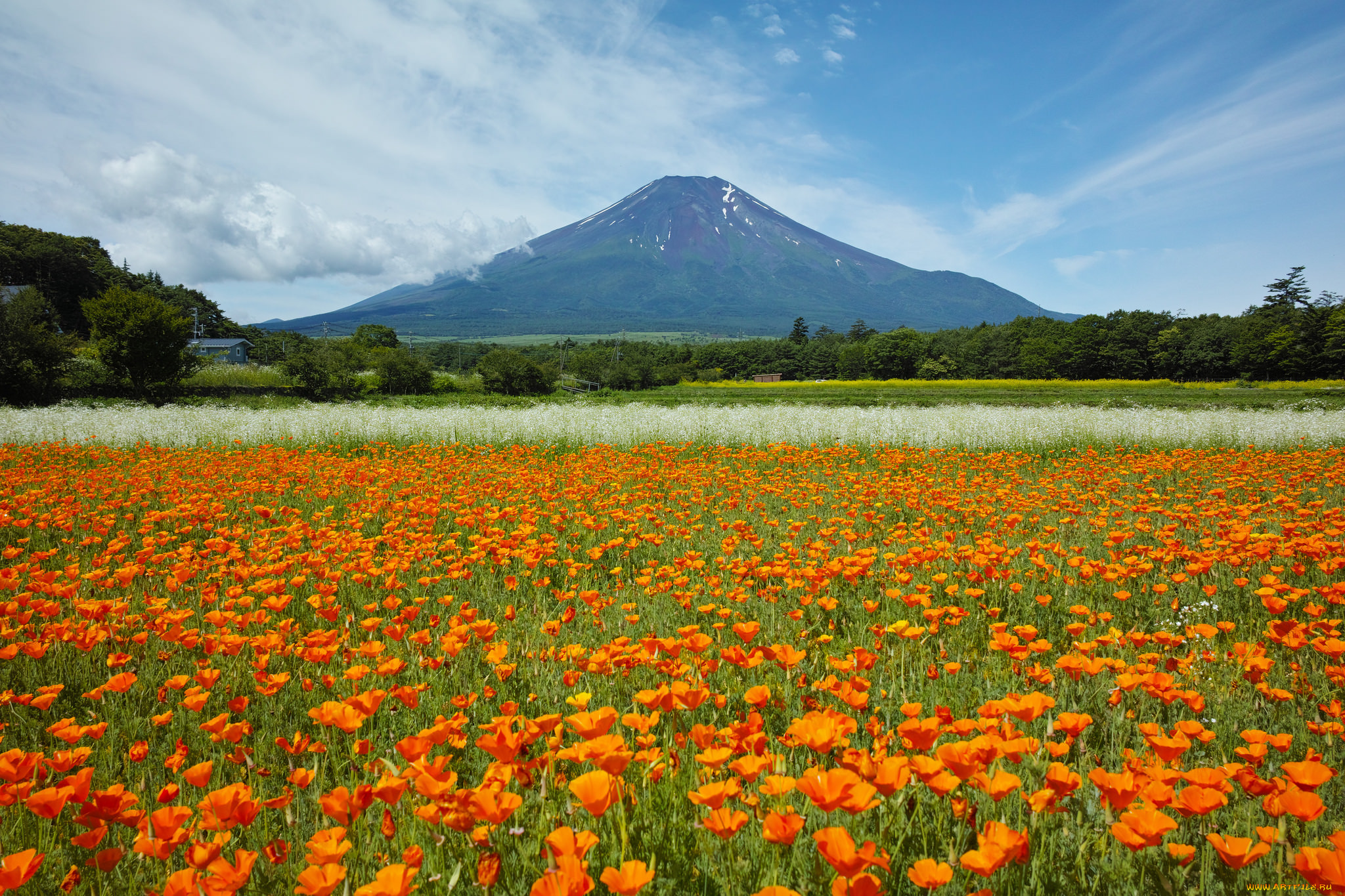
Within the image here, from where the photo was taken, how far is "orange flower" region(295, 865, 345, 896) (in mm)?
1033

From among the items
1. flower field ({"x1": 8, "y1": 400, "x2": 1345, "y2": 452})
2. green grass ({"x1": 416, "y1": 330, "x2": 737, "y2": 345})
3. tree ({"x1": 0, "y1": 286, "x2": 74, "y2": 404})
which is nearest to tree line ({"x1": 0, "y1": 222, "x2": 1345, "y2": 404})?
tree ({"x1": 0, "y1": 286, "x2": 74, "y2": 404})

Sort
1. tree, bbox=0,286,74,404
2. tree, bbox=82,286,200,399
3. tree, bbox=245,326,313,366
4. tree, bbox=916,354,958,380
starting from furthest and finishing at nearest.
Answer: tree, bbox=245,326,313,366
tree, bbox=916,354,958,380
tree, bbox=82,286,200,399
tree, bbox=0,286,74,404

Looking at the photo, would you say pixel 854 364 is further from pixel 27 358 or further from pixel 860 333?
pixel 27 358

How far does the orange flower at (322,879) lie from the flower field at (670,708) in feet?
0.18

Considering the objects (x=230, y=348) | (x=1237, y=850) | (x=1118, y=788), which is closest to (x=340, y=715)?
(x=1118, y=788)

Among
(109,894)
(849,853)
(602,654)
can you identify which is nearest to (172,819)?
(109,894)

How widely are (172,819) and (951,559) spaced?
435 centimetres

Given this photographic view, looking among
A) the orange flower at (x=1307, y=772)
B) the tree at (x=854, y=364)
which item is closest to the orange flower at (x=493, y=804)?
the orange flower at (x=1307, y=772)

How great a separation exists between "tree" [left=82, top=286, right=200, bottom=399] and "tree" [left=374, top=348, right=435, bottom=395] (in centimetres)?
1382

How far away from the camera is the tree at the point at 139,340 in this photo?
26047 mm

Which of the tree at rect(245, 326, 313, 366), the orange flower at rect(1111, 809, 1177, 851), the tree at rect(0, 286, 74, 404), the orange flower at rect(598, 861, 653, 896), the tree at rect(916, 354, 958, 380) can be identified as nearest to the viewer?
the orange flower at rect(598, 861, 653, 896)

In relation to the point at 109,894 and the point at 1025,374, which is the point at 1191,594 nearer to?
the point at 109,894

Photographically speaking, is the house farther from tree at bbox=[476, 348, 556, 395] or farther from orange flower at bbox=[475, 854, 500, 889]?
orange flower at bbox=[475, 854, 500, 889]

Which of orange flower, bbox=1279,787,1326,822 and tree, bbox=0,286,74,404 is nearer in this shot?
orange flower, bbox=1279,787,1326,822
